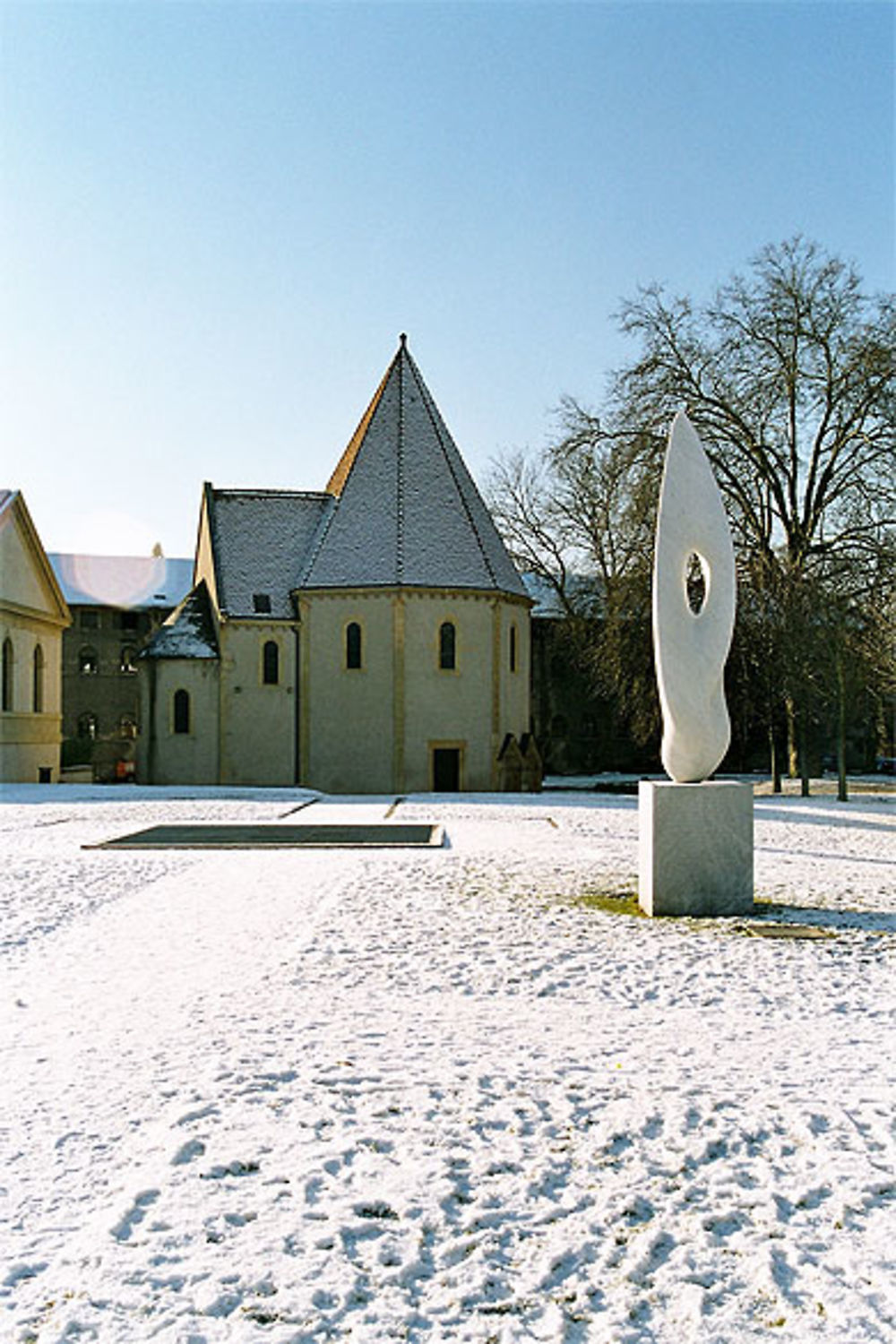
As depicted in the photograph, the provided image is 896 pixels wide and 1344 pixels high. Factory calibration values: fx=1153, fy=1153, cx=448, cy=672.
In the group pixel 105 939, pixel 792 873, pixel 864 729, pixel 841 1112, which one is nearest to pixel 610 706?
pixel 864 729

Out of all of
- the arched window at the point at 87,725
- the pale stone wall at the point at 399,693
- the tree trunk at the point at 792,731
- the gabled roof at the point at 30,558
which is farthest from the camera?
the arched window at the point at 87,725

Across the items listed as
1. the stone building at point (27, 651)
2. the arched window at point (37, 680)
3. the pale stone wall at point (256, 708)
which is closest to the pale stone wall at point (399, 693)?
the pale stone wall at point (256, 708)

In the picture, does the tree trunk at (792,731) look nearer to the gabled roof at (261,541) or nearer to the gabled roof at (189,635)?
the gabled roof at (261,541)

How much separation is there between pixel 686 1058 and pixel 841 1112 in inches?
41.2

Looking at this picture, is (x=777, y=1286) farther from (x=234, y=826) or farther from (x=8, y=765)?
(x=8, y=765)

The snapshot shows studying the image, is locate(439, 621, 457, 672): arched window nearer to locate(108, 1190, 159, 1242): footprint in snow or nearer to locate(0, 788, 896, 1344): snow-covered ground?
locate(0, 788, 896, 1344): snow-covered ground

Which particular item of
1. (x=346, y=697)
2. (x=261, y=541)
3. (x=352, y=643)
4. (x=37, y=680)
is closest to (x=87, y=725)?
(x=37, y=680)

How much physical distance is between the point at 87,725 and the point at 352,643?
2947cm

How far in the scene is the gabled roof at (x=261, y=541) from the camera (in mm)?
37219

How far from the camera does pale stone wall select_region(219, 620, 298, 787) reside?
35906mm

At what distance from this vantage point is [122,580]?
209 ft

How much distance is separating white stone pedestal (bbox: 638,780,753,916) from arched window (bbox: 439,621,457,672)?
947 inches

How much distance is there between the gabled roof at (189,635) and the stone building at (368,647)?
0.20 ft

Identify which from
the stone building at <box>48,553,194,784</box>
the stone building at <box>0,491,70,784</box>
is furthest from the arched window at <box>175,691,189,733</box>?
the stone building at <box>48,553,194,784</box>
